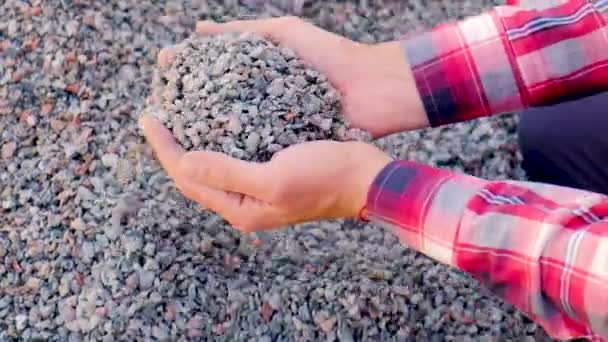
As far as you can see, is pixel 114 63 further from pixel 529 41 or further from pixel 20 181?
pixel 529 41

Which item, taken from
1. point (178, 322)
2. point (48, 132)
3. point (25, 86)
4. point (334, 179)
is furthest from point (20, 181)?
point (334, 179)

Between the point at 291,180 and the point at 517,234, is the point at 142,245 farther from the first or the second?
the point at 517,234

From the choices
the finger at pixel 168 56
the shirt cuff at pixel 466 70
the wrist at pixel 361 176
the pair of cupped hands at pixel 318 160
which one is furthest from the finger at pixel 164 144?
the shirt cuff at pixel 466 70

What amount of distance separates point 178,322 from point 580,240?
2.26 ft

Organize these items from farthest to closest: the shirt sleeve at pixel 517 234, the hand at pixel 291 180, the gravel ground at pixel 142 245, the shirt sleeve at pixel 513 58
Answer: the gravel ground at pixel 142 245, the shirt sleeve at pixel 513 58, the hand at pixel 291 180, the shirt sleeve at pixel 517 234

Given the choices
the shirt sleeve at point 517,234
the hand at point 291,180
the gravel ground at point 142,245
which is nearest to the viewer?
the shirt sleeve at point 517,234

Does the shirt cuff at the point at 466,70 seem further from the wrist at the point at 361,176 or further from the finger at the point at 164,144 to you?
the finger at the point at 164,144

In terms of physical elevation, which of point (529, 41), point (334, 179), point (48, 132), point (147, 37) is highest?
point (529, 41)

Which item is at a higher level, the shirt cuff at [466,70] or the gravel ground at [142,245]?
the shirt cuff at [466,70]

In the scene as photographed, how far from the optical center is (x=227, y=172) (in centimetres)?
112

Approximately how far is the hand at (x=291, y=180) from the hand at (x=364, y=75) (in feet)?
0.50

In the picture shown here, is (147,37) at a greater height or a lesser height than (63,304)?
greater

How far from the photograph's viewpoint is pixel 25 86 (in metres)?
1.75

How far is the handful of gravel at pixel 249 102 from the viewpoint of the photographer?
46.7 inches
